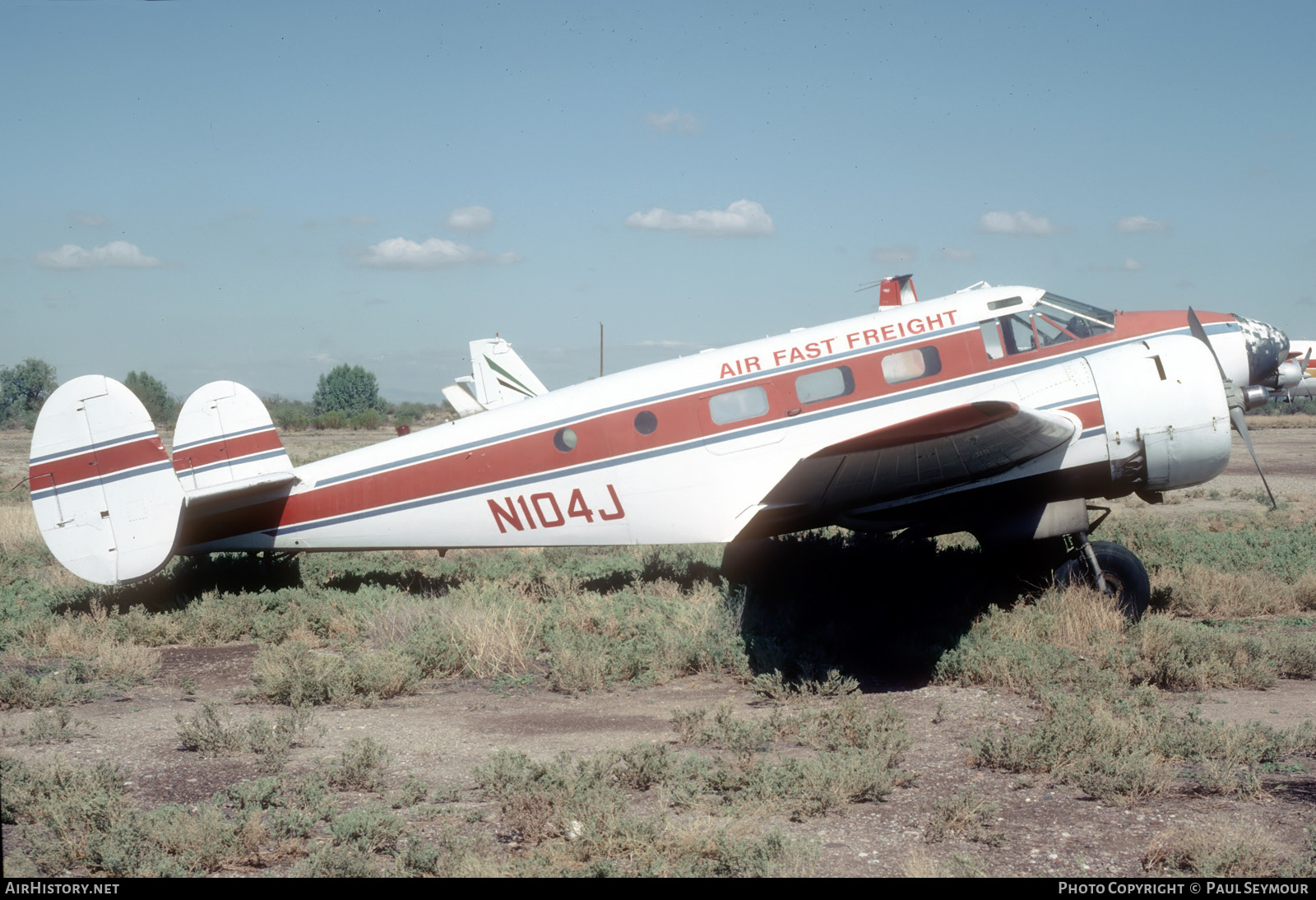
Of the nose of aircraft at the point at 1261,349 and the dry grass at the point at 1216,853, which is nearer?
the dry grass at the point at 1216,853

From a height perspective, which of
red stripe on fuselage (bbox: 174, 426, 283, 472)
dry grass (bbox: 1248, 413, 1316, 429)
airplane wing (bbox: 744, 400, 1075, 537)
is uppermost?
red stripe on fuselage (bbox: 174, 426, 283, 472)

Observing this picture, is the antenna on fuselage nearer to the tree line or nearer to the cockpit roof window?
the cockpit roof window

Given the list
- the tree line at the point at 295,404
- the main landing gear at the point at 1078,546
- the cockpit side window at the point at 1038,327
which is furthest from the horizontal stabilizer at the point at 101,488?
the tree line at the point at 295,404

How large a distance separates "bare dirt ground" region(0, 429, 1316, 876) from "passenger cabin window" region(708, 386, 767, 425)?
9.32 feet

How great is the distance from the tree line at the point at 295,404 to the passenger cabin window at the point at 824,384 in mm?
47303

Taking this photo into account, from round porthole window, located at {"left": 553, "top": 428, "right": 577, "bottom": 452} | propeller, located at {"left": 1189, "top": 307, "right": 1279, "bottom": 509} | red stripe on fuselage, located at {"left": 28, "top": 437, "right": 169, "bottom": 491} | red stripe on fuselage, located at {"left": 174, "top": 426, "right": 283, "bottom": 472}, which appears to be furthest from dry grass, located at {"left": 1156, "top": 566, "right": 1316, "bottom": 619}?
red stripe on fuselage, located at {"left": 28, "top": 437, "right": 169, "bottom": 491}

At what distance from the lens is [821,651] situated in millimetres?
8562

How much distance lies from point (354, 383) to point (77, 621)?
107 m

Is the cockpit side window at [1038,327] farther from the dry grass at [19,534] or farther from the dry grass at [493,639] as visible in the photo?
the dry grass at [19,534]

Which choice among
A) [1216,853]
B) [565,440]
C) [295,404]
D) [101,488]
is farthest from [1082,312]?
[295,404]

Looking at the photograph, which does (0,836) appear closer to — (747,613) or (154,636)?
(154,636)

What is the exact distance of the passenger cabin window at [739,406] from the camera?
978 centimetres

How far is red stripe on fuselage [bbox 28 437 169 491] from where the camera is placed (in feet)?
32.7

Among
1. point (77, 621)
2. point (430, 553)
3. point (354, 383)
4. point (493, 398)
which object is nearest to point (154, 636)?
point (77, 621)
